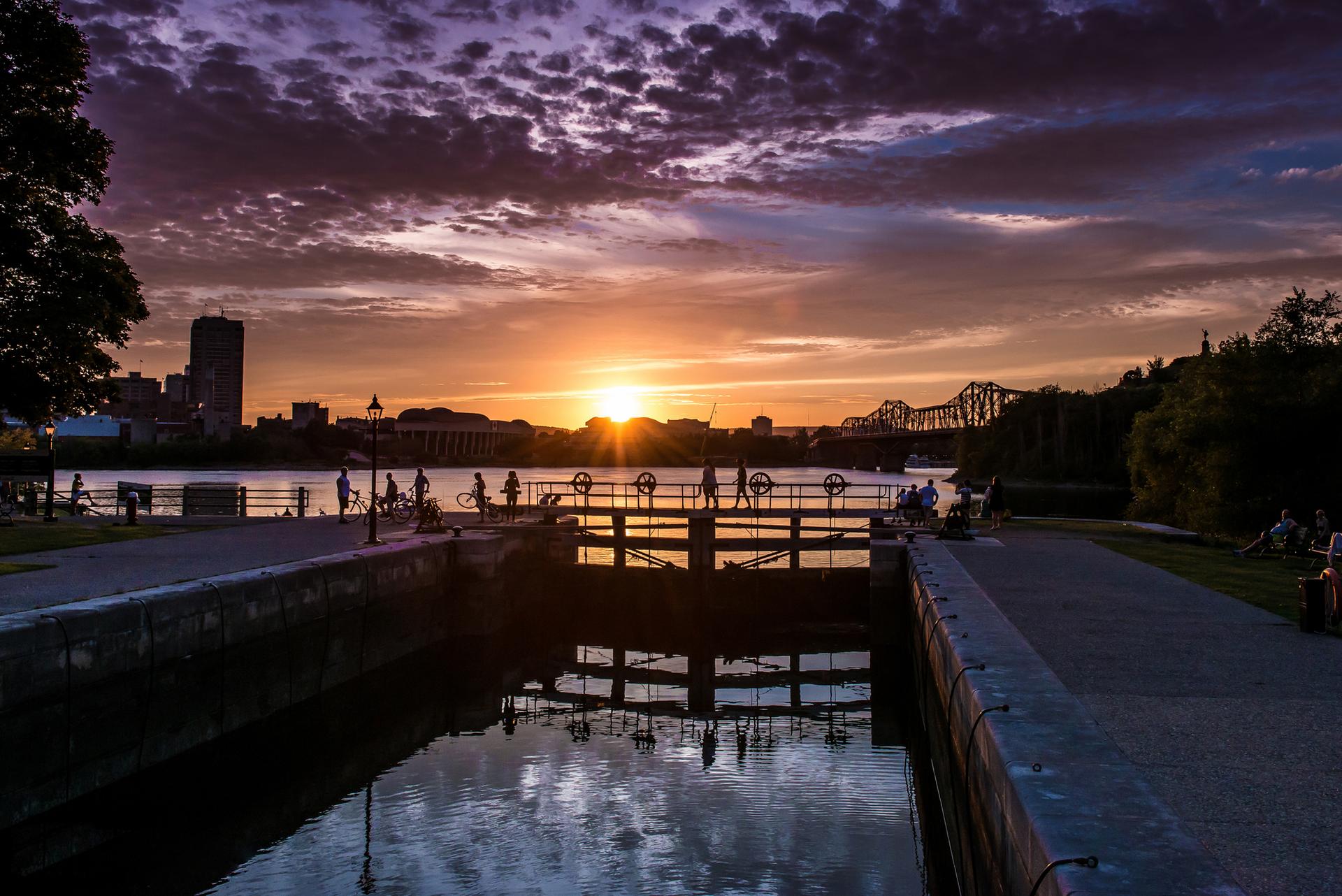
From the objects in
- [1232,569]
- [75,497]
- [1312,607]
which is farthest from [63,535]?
[1232,569]

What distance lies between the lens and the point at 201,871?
11.4 metres

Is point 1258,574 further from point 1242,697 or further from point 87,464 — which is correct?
point 87,464

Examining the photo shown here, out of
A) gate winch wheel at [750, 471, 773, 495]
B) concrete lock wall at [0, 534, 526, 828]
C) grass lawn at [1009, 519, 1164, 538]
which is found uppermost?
gate winch wheel at [750, 471, 773, 495]

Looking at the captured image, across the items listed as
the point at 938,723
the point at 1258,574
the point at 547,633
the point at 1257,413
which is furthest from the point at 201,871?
the point at 1257,413

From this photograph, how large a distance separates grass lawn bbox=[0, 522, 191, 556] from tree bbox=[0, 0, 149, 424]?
118 inches

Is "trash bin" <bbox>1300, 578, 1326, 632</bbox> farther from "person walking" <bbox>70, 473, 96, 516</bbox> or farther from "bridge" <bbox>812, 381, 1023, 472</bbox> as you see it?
"bridge" <bbox>812, 381, 1023, 472</bbox>

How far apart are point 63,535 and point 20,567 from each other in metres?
7.85

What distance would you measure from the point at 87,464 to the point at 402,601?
616 feet

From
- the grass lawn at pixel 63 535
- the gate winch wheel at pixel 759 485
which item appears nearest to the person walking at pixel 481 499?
the grass lawn at pixel 63 535

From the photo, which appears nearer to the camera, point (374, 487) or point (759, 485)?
point (374, 487)

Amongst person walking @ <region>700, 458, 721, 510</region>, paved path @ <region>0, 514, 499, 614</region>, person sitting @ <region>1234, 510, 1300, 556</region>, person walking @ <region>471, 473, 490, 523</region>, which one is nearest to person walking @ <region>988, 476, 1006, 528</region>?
person sitting @ <region>1234, 510, 1300, 556</region>

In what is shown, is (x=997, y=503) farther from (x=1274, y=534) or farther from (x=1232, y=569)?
(x=1232, y=569)

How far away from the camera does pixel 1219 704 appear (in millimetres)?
9641

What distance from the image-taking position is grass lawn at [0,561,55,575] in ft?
62.0
